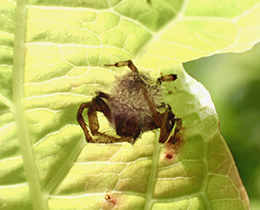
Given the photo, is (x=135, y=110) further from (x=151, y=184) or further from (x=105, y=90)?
(x=151, y=184)

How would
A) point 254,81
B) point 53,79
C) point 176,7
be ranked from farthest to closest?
point 254,81 < point 53,79 < point 176,7

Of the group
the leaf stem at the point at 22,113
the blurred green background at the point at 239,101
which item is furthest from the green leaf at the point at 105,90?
the blurred green background at the point at 239,101

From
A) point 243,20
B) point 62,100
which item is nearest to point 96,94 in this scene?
point 62,100

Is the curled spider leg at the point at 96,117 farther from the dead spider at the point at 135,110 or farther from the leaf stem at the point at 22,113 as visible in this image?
the leaf stem at the point at 22,113

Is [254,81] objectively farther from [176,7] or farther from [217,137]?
[176,7]

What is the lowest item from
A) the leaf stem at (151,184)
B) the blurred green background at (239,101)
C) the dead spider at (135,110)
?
the blurred green background at (239,101)

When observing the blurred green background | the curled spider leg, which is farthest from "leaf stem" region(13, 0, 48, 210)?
the blurred green background

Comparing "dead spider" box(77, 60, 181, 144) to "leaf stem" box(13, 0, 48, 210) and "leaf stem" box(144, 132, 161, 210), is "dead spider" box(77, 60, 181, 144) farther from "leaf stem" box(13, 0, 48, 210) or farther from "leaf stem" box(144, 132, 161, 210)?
"leaf stem" box(13, 0, 48, 210)
